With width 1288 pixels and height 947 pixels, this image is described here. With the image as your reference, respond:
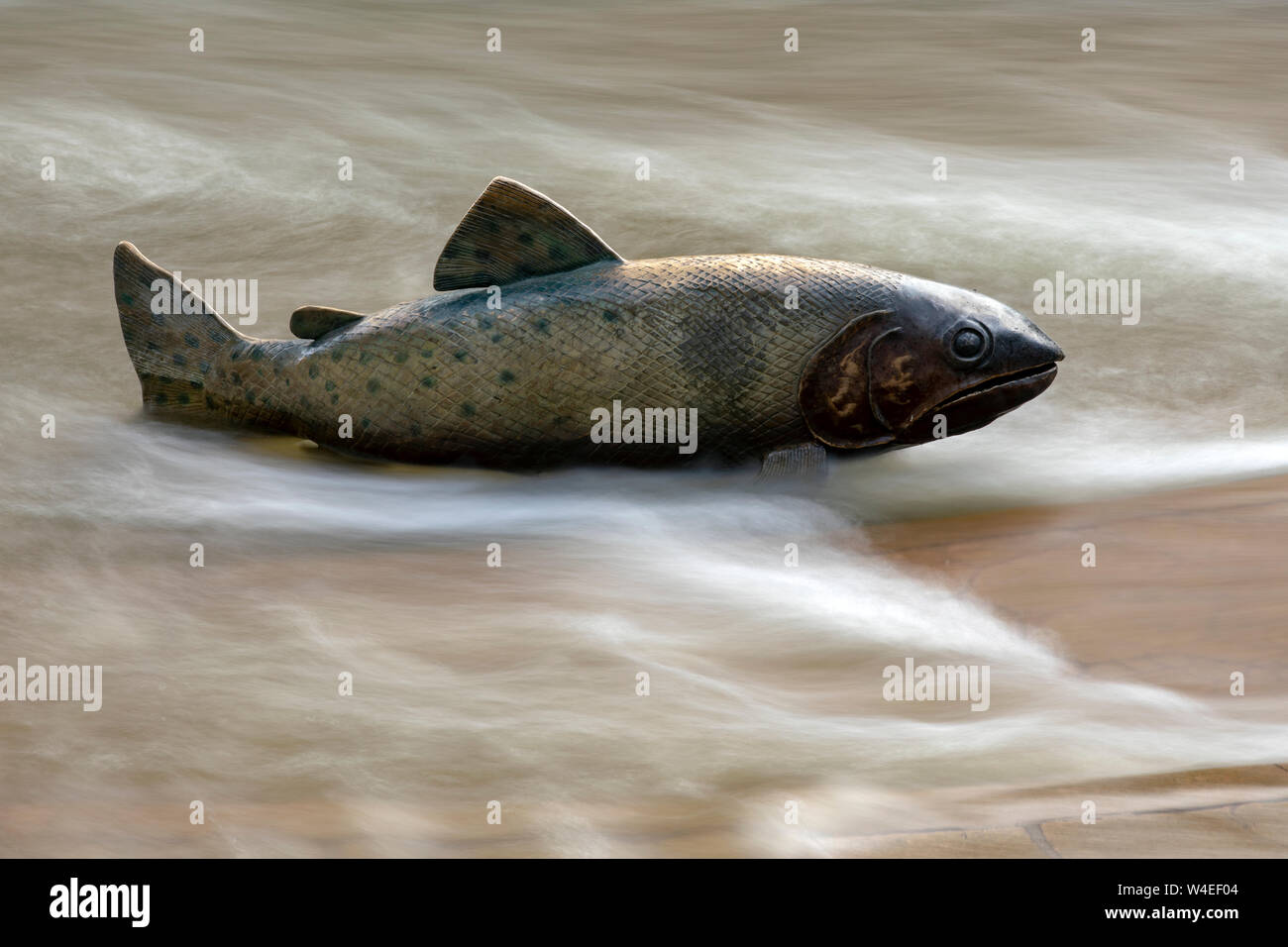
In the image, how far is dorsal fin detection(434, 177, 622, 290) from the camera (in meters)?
6.41

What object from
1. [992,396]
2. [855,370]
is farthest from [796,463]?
[992,396]

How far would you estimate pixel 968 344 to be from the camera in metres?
6.05

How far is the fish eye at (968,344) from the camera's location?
6.05 metres

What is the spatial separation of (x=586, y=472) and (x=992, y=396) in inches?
60.1

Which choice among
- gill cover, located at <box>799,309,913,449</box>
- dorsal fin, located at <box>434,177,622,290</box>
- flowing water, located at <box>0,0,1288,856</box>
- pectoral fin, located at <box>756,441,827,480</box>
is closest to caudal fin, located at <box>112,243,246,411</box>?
flowing water, located at <box>0,0,1288,856</box>

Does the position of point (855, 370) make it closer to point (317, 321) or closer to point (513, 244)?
point (513, 244)

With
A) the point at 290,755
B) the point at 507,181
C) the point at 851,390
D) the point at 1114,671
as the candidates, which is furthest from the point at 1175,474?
the point at 290,755

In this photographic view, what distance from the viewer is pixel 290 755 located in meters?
3.97

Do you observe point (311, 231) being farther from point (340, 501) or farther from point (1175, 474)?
point (1175, 474)

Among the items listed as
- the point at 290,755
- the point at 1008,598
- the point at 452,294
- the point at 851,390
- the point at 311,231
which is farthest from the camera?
the point at 311,231

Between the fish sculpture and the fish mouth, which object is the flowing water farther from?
the fish mouth

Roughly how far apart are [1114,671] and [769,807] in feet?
4.16

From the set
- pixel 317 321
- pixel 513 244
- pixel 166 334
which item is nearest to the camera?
pixel 513 244

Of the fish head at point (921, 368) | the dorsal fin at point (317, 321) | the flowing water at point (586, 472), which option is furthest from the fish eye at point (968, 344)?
the dorsal fin at point (317, 321)
